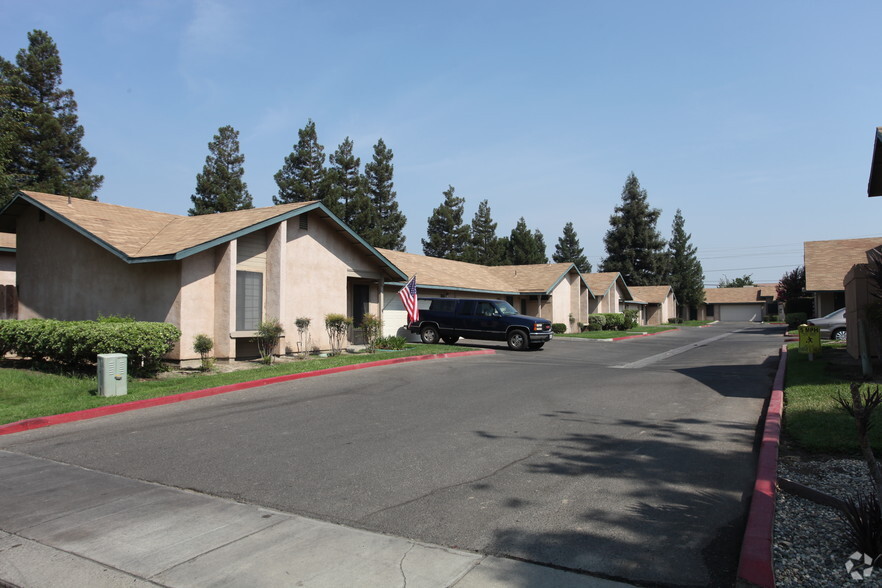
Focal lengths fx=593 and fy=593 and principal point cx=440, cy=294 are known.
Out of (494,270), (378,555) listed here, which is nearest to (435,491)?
(378,555)

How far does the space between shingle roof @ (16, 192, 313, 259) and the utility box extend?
358cm

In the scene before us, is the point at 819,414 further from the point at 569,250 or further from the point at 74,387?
the point at 569,250

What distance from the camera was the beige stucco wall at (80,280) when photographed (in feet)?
49.5

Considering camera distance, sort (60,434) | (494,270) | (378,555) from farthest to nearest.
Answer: (494,270)
(60,434)
(378,555)

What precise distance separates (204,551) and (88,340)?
9706mm

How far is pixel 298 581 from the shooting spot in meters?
4.01

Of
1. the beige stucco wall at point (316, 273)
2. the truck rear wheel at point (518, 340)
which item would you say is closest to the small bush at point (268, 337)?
the beige stucco wall at point (316, 273)

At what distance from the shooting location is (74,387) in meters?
11.9

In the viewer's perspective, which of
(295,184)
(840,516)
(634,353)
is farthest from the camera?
(295,184)

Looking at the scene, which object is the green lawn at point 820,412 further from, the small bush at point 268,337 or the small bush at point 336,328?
the small bush at point 336,328

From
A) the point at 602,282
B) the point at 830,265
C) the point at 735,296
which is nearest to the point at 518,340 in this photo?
the point at 830,265

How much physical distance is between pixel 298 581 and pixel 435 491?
2007 mm

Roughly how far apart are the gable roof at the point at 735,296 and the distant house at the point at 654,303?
815 inches

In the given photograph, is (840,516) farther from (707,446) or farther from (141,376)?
(141,376)
